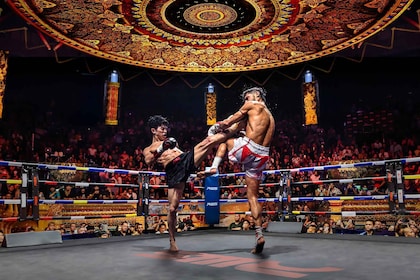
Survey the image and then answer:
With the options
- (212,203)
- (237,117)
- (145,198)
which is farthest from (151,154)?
(212,203)

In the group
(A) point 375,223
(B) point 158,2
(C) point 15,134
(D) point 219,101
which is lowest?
(A) point 375,223

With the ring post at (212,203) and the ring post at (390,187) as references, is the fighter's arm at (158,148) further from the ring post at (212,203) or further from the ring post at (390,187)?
the ring post at (390,187)

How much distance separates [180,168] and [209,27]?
17.3 feet

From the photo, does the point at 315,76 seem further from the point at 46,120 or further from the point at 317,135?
the point at 46,120

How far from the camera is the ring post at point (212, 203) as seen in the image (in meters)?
5.28

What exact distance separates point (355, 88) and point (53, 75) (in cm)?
959

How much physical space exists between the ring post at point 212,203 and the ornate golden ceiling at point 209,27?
3451 mm

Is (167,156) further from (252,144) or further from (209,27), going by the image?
(209,27)

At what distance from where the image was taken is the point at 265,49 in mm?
8906

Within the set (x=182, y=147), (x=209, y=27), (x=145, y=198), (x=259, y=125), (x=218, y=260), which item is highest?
(x=209, y=27)

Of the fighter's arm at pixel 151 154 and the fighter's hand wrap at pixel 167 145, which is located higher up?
the fighter's hand wrap at pixel 167 145

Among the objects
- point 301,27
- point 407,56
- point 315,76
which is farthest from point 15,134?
point 407,56

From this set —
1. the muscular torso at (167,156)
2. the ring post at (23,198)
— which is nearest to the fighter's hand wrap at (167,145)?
the muscular torso at (167,156)

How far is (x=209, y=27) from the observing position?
7.63 m
